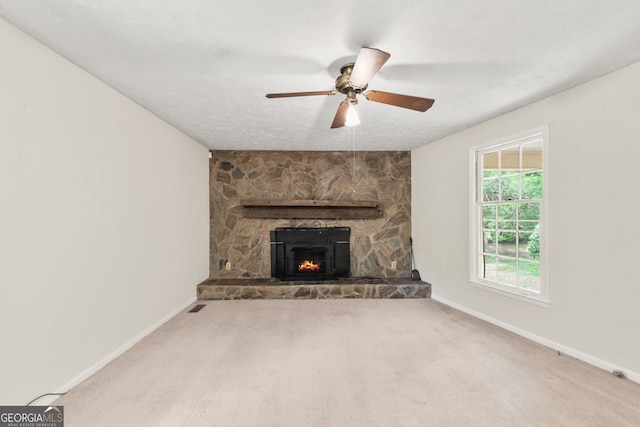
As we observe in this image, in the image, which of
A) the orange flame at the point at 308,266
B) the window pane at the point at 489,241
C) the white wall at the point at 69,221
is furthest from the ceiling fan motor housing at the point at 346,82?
the orange flame at the point at 308,266

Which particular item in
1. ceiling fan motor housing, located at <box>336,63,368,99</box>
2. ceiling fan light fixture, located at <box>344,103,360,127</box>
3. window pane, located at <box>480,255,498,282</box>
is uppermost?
ceiling fan motor housing, located at <box>336,63,368,99</box>

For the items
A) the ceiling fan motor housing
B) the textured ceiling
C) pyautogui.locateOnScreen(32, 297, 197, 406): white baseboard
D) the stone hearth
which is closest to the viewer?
the textured ceiling

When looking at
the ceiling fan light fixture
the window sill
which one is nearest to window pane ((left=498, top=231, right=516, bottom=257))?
the window sill

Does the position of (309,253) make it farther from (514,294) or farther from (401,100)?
(401,100)

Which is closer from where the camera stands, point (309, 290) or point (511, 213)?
point (511, 213)

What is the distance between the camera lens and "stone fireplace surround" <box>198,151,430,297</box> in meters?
4.46

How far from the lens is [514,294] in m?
2.84

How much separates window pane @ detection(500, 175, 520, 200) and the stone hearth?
1749 mm

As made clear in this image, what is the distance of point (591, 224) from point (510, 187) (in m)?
0.95

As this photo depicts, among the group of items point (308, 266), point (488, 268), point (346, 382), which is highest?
point (488, 268)

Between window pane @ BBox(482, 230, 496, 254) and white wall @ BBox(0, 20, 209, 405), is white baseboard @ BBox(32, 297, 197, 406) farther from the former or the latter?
window pane @ BBox(482, 230, 496, 254)

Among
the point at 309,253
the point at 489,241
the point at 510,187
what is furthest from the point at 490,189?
the point at 309,253

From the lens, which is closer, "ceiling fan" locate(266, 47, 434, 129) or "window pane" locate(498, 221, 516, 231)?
"ceiling fan" locate(266, 47, 434, 129)

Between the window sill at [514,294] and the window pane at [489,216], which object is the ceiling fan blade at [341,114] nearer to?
the window pane at [489,216]
